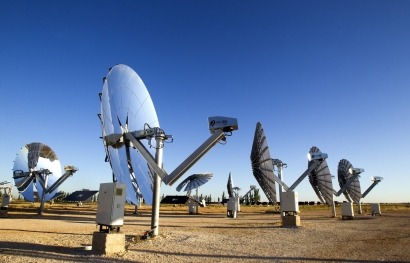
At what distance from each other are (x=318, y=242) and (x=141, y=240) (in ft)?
38.9

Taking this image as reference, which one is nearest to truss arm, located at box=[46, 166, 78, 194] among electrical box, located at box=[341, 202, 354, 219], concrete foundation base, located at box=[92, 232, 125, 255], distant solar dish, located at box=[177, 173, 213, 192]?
distant solar dish, located at box=[177, 173, 213, 192]

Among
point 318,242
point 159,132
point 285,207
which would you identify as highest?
point 159,132

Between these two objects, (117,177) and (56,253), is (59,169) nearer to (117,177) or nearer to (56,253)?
(117,177)

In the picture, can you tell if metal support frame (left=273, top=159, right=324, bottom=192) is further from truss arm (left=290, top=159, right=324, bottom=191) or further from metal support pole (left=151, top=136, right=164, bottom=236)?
metal support pole (left=151, top=136, right=164, bottom=236)

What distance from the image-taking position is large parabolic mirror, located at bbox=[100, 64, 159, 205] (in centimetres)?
2103

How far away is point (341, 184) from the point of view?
60875 millimetres

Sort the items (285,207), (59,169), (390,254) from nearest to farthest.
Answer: (390,254)
(285,207)
(59,169)

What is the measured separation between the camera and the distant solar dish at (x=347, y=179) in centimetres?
6053

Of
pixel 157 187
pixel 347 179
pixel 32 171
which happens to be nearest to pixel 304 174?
pixel 157 187

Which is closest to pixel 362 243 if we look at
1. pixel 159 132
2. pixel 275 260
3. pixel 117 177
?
pixel 275 260

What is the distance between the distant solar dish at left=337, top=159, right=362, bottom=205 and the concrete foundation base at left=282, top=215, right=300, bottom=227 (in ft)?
111

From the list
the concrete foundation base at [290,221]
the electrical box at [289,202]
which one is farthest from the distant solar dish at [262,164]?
the concrete foundation base at [290,221]

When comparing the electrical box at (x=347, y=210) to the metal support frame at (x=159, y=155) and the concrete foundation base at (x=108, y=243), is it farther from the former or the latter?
the concrete foundation base at (x=108, y=243)

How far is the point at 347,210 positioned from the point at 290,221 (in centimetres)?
1932
